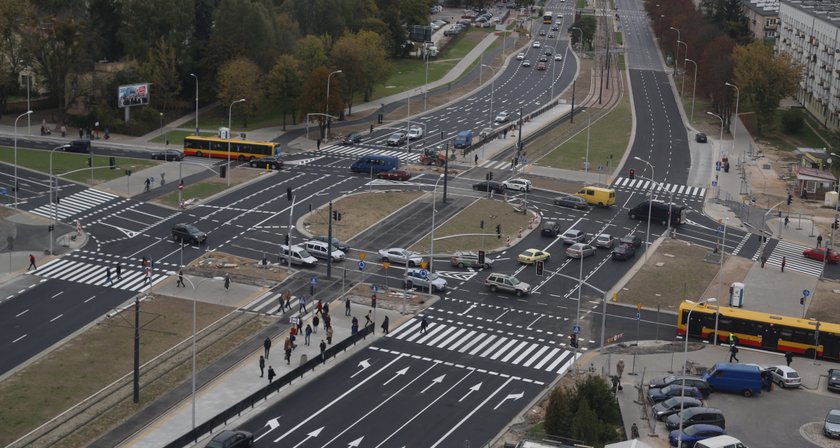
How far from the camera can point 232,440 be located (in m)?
58.5

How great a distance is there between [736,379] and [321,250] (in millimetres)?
36275

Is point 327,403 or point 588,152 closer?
point 327,403

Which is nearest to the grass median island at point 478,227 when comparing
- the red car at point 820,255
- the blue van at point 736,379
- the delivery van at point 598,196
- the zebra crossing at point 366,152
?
the delivery van at point 598,196

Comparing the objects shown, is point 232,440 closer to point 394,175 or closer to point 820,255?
point 820,255

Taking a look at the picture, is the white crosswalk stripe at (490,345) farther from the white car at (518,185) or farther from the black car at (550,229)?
the white car at (518,185)

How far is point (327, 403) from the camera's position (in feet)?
216

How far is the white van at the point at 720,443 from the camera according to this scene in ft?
192

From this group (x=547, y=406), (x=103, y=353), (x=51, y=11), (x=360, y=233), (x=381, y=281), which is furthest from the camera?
(x=51, y=11)

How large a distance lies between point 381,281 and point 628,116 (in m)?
81.6

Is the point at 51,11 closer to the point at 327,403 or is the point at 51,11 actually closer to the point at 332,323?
the point at 332,323

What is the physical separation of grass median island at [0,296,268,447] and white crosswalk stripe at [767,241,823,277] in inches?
1743

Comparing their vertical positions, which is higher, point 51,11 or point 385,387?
point 51,11

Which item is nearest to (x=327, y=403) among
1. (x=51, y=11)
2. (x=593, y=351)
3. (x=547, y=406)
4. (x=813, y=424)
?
(x=547, y=406)

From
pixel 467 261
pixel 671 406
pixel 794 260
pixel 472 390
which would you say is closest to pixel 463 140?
pixel 467 261
